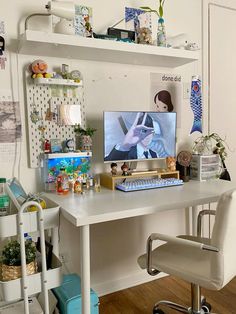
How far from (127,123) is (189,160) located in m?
0.58

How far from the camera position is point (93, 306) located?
1.68 meters

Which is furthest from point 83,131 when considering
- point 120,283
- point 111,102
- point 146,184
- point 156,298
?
point 156,298

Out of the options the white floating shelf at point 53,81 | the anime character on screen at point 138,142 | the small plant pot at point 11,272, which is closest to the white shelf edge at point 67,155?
the anime character on screen at point 138,142

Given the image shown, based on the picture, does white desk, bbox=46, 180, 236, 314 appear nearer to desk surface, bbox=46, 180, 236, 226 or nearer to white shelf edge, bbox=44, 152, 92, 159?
desk surface, bbox=46, 180, 236, 226

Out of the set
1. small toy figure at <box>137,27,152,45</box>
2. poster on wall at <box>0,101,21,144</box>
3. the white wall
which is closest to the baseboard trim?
the white wall

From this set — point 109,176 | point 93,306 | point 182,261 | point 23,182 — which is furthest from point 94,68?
point 93,306

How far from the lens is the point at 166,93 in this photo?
2.30 metres

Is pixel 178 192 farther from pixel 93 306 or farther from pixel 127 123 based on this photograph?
pixel 93 306

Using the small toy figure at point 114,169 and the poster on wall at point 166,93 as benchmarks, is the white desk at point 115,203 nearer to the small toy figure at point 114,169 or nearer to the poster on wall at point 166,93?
the small toy figure at point 114,169

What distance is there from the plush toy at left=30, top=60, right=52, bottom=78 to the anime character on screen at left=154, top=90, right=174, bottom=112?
86 cm

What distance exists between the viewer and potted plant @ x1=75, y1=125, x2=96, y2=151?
193cm

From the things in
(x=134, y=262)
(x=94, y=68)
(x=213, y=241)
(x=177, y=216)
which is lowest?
(x=134, y=262)

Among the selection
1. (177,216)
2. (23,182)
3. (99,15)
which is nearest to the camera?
(23,182)

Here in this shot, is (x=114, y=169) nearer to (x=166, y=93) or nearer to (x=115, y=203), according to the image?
(x=115, y=203)
